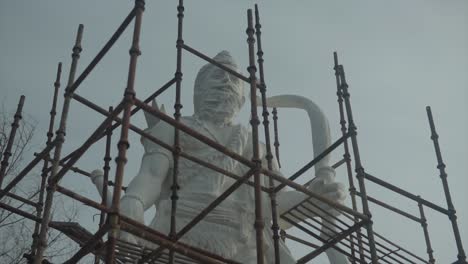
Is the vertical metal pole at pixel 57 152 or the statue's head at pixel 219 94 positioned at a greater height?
the statue's head at pixel 219 94

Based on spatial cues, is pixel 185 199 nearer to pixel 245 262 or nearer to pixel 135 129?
pixel 245 262

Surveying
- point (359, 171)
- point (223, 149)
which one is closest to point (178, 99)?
point (223, 149)

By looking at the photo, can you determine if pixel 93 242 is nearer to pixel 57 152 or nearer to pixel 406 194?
pixel 57 152

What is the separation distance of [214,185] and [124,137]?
323 cm

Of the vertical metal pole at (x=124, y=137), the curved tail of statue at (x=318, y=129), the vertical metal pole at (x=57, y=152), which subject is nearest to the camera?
the vertical metal pole at (x=124, y=137)

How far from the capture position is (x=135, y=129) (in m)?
6.52

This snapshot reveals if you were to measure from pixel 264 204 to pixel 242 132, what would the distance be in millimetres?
1029

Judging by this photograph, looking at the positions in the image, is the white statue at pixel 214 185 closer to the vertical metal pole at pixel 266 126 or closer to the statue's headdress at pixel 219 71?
the statue's headdress at pixel 219 71

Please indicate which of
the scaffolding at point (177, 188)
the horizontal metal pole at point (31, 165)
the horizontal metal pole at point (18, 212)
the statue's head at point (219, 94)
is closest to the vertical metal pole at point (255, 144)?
the scaffolding at point (177, 188)

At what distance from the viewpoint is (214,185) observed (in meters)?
7.95

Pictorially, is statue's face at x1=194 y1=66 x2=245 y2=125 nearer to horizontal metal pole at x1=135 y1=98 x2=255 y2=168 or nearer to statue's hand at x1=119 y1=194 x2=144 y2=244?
statue's hand at x1=119 y1=194 x2=144 y2=244

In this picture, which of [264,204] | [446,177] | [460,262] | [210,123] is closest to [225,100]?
[210,123]

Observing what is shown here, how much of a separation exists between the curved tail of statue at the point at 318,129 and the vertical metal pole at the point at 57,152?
280 centimetres

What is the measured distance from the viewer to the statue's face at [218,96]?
28.2 feet
